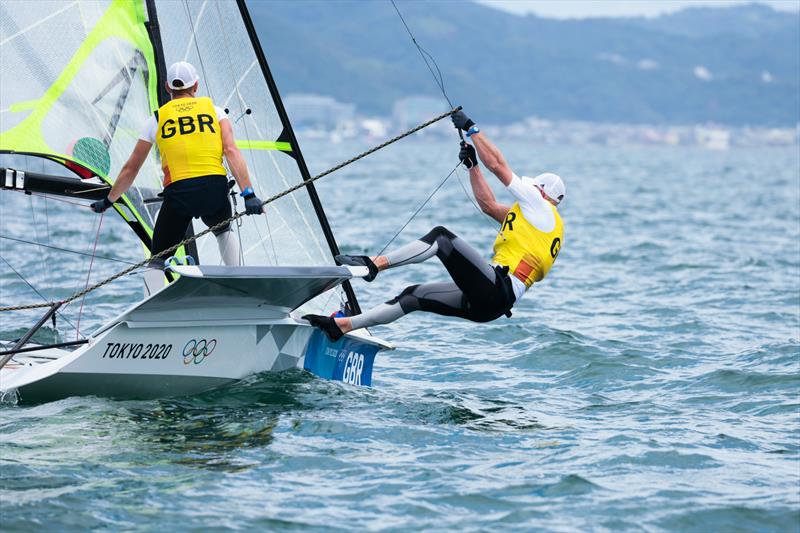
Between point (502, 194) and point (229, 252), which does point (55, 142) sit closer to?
point (229, 252)

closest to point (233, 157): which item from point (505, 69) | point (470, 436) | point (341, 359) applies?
point (341, 359)

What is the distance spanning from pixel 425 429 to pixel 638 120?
153953 millimetres

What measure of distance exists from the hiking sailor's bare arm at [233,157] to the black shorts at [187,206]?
137mm

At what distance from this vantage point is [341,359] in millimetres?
7598

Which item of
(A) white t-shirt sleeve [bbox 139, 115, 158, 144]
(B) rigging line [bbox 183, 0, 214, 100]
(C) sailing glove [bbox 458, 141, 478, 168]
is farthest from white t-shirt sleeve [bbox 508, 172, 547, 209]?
(B) rigging line [bbox 183, 0, 214, 100]

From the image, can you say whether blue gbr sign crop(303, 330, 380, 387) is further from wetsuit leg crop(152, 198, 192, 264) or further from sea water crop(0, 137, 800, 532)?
wetsuit leg crop(152, 198, 192, 264)

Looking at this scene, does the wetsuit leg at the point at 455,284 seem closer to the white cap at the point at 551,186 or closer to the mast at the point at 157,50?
the white cap at the point at 551,186

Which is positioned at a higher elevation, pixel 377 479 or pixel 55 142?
pixel 55 142

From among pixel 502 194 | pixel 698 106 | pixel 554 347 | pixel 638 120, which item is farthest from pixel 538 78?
pixel 554 347

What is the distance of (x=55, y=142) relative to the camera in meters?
7.65

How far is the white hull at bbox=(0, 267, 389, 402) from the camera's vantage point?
251 inches

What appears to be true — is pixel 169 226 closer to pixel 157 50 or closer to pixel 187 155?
pixel 187 155

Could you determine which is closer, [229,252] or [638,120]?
[229,252]

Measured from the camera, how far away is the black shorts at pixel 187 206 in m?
6.96
